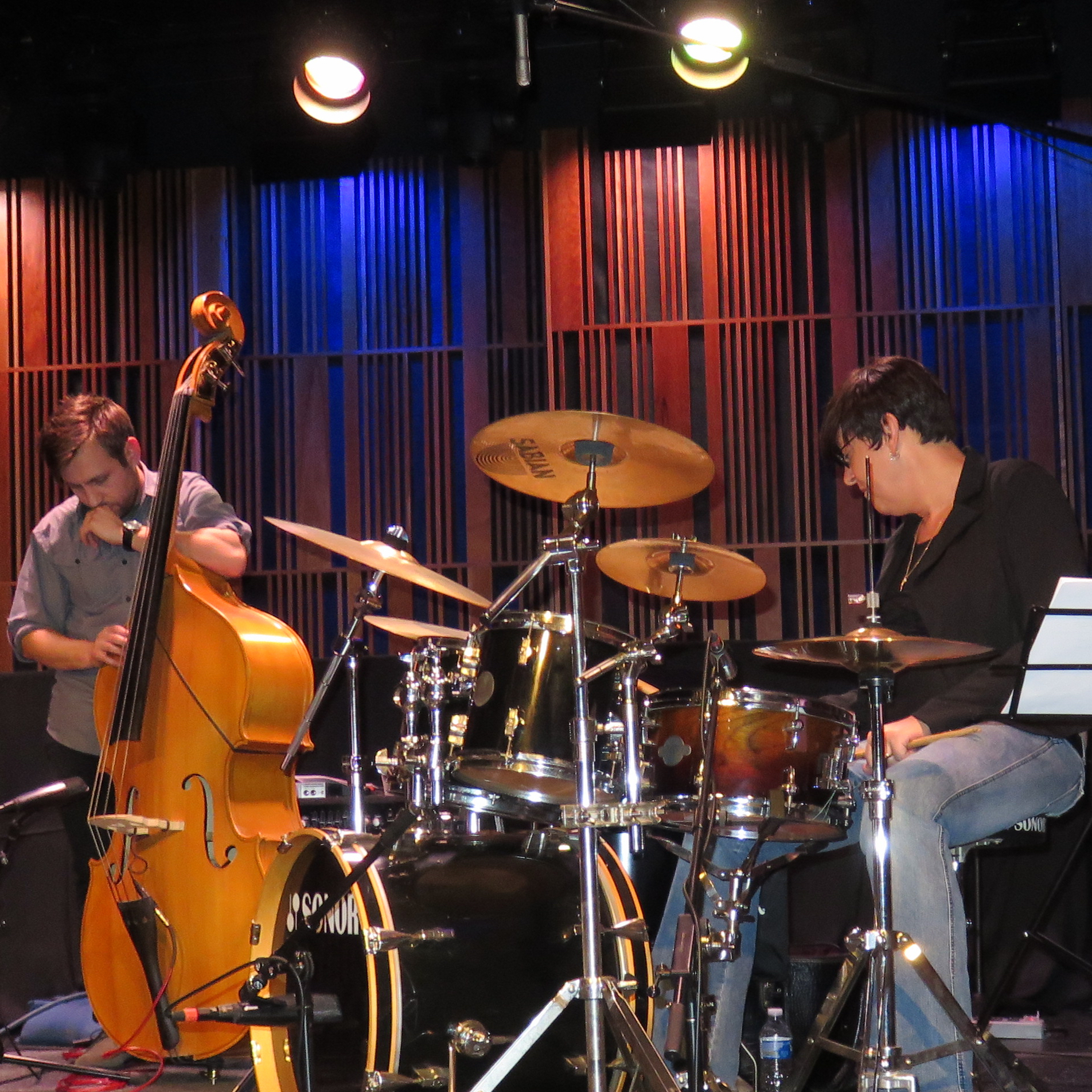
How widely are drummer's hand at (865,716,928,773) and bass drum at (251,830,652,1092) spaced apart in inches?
24.7

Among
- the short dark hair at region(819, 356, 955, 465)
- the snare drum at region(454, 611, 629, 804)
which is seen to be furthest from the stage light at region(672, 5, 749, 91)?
the snare drum at region(454, 611, 629, 804)

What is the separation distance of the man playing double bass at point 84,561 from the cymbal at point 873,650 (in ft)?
5.68

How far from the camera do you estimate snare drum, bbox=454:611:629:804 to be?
9.09 ft

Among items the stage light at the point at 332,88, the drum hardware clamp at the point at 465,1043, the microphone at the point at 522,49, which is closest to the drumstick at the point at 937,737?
the drum hardware clamp at the point at 465,1043

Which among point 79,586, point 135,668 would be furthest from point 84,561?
point 135,668

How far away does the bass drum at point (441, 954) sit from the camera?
2609mm

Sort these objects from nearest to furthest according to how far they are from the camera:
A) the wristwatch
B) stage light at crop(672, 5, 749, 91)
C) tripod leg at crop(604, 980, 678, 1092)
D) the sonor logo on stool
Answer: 1. tripod leg at crop(604, 980, 678, 1092)
2. the sonor logo on stool
3. the wristwatch
4. stage light at crop(672, 5, 749, 91)

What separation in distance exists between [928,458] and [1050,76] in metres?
2.71

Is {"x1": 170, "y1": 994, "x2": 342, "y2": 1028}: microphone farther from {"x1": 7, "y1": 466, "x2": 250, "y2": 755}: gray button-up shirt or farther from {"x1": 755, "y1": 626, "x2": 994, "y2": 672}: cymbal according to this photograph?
{"x1": 7, "y1": 466, "x2": 250, "y2": 755}: gray button-up shirt

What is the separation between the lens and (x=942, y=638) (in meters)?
2.90

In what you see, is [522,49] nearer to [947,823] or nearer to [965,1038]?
[947,823]

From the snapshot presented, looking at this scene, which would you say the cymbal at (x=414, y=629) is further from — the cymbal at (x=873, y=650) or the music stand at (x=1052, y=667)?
the music stand at (x=1052, y=667)

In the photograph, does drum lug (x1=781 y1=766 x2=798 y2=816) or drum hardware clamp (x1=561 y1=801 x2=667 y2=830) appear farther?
drum lug (x1=781 y1=766 x2=798 y2=816)

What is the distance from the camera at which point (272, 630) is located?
3.32 metres
